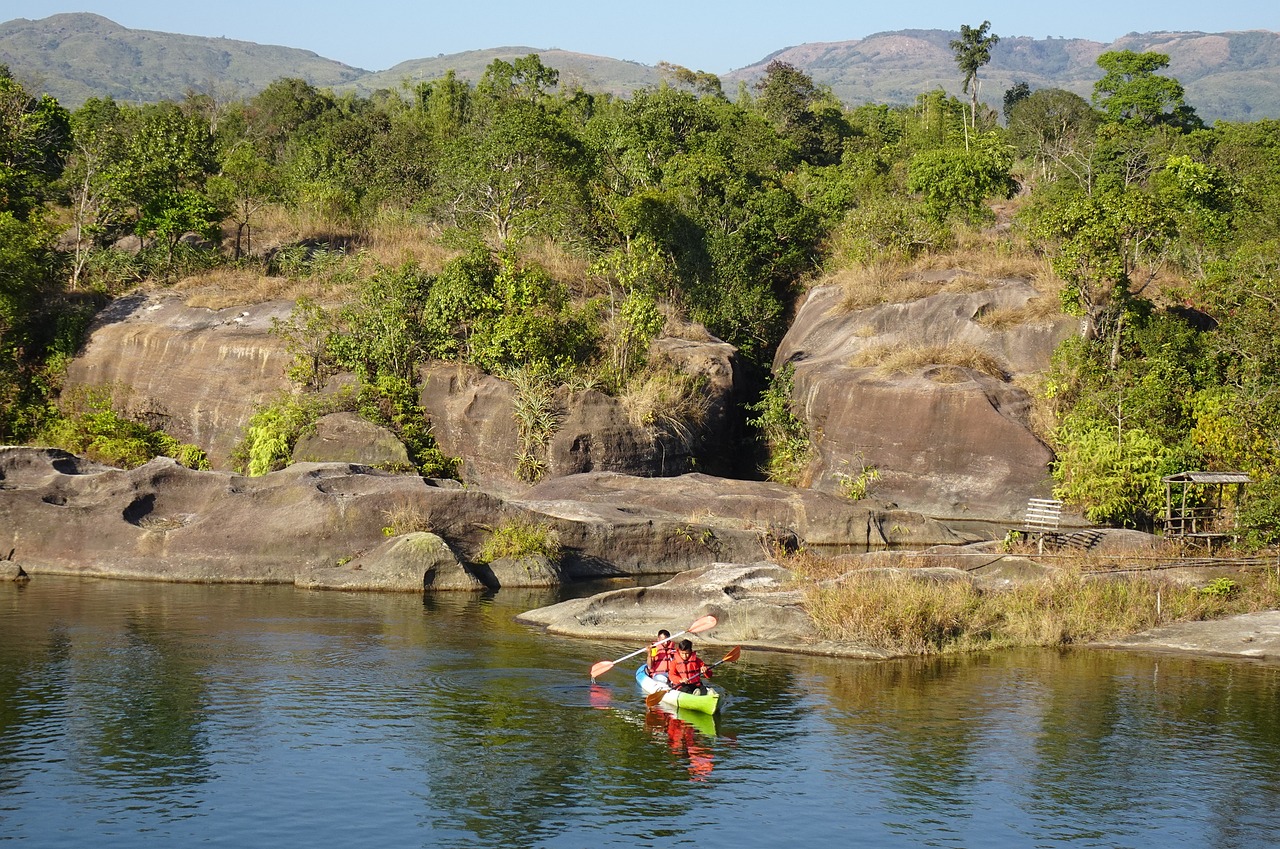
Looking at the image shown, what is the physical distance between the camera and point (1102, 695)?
57.8ft

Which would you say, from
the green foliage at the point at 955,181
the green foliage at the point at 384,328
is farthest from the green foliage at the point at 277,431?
the green foliage at the point at 955,181

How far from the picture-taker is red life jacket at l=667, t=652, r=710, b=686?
16.8m

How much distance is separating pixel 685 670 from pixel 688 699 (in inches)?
15.2

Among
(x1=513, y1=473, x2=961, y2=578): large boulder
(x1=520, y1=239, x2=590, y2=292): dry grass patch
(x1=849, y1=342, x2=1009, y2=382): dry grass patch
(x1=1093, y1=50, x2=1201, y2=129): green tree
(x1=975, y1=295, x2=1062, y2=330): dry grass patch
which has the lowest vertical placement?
(x1=513, y1=473, x2=961, y2=578): large boulder

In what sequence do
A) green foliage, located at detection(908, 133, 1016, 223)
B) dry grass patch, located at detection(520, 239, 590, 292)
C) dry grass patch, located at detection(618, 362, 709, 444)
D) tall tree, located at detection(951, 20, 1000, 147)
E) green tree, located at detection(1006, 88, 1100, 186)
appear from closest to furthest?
dry grass patch, located at detection(618, 362, 709, 444), dry grass patch, located at detection(520, 239, 590, 292), green foliage, located at detection(908, 133, 1016, 223), green tree, located at detection(1006, 88, 1100, 186), tall tree, located at detection(951, 20, 1000, 147)

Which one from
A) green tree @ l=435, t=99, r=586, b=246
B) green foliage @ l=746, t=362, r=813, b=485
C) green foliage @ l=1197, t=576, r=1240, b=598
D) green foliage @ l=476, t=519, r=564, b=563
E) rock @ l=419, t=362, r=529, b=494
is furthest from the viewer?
green tree @ l=435, t=99, r=586, b=246

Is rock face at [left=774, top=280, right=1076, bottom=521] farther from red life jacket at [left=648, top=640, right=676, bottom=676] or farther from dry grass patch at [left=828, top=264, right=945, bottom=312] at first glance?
red life jacket at [left=648, top=640, right=676, bottom=676]

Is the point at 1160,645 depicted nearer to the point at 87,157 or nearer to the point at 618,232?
the point at 618,232

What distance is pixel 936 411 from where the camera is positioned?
32000 millimetres

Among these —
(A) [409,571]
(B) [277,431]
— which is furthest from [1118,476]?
(B) [277,431]

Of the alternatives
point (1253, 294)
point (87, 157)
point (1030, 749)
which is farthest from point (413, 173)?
point (1030, 749)

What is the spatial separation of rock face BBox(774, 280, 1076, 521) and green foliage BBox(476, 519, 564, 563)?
10.2 meters

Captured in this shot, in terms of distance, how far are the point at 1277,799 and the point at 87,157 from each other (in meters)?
33.2

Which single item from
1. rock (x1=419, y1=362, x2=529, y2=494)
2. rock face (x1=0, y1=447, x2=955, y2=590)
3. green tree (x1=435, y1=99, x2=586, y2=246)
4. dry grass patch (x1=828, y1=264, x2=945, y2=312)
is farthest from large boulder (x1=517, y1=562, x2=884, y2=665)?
green tree (x1=435, y1=99, x2=586, y2=246)
